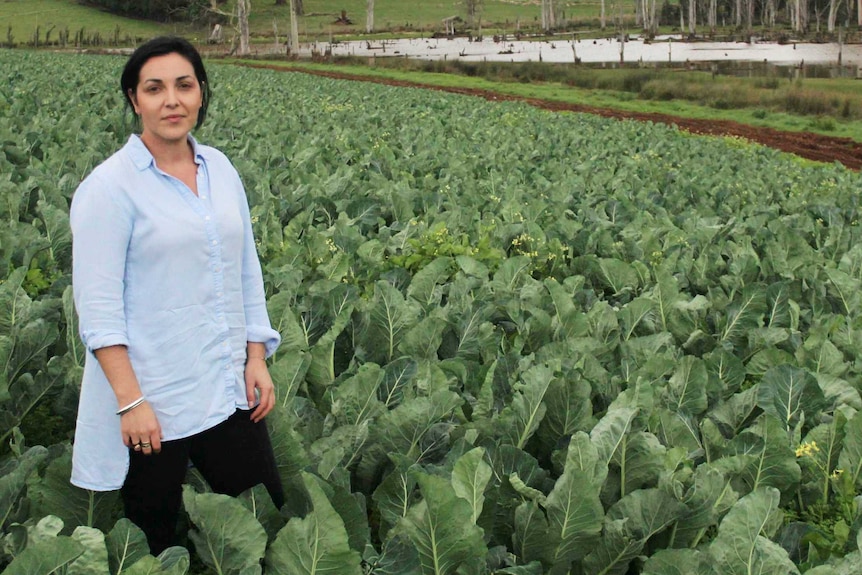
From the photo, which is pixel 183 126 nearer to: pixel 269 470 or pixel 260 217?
pixel 269 470

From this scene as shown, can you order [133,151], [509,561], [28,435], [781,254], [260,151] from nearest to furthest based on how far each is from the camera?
[133,151], [509,561], [28,435], [781,254], [260,151]

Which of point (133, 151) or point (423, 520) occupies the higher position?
point (133, 151)

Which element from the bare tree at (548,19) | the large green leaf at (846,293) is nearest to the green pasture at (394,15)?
the bare tree at (548,19)

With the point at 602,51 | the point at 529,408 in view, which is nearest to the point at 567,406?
the point at 529,408

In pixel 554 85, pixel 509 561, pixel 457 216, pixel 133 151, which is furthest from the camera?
pixel 554 85

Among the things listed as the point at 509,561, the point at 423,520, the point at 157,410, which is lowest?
the point at 509,561

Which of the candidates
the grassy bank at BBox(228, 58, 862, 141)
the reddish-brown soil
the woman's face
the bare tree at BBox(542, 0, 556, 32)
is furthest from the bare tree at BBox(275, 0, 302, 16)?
the woman's face

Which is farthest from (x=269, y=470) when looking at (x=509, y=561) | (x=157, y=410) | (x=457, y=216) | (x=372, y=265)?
(x=457, y=216)

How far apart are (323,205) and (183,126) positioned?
4.86 m

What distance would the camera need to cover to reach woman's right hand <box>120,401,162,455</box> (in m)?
2.34

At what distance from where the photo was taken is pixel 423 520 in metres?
2.48

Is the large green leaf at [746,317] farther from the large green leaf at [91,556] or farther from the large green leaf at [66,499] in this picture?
the large green leaf at [91,556]

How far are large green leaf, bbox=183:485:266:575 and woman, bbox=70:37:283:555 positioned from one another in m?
0.20

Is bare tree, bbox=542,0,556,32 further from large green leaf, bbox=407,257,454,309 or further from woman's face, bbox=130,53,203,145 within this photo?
woman's face, bbox=130,53,203,145
